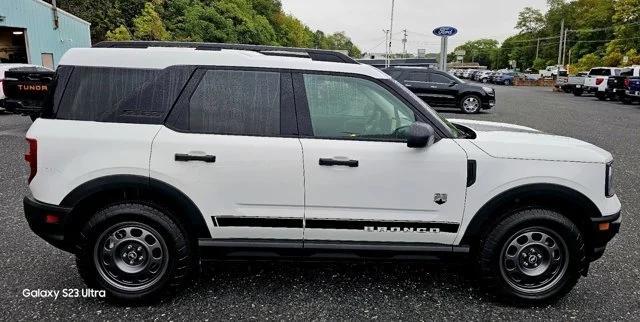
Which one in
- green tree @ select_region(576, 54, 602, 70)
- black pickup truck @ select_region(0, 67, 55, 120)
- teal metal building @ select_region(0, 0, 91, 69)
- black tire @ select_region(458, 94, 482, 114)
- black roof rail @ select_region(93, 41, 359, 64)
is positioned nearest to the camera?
black roof rail @ select_region(93, 41, 359, 64)

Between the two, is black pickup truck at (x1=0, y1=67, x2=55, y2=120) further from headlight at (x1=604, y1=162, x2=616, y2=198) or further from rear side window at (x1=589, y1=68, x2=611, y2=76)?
rear side window at (x1=589, y1=68, x2=611, y2=76)

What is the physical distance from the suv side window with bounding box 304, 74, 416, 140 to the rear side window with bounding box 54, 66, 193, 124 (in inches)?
37.3

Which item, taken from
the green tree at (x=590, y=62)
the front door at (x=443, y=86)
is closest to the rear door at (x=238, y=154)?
the front door at (x=443, y=86)

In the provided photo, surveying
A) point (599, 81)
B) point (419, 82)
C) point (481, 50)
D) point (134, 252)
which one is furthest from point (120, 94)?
point (481, 50)

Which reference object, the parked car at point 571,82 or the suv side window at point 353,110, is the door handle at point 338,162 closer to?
the suv side window at point 353,110

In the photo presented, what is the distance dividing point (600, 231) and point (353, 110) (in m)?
1.94

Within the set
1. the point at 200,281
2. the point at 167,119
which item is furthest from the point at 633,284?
the point at 167,119

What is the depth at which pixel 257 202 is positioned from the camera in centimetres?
325

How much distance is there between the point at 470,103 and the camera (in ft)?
59.5

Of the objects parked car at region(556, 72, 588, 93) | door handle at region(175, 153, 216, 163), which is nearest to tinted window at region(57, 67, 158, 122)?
door handle at region(175, 153, 216, 163)

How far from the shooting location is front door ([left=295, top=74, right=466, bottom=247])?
3.22m

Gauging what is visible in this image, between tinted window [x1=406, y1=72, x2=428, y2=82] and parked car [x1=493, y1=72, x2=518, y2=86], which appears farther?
parked car [x1=493, y1=72, x2=518, y2=86]

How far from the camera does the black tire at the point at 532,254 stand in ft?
10.8

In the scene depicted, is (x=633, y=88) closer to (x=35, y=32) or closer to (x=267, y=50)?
(x=267, y=50)
